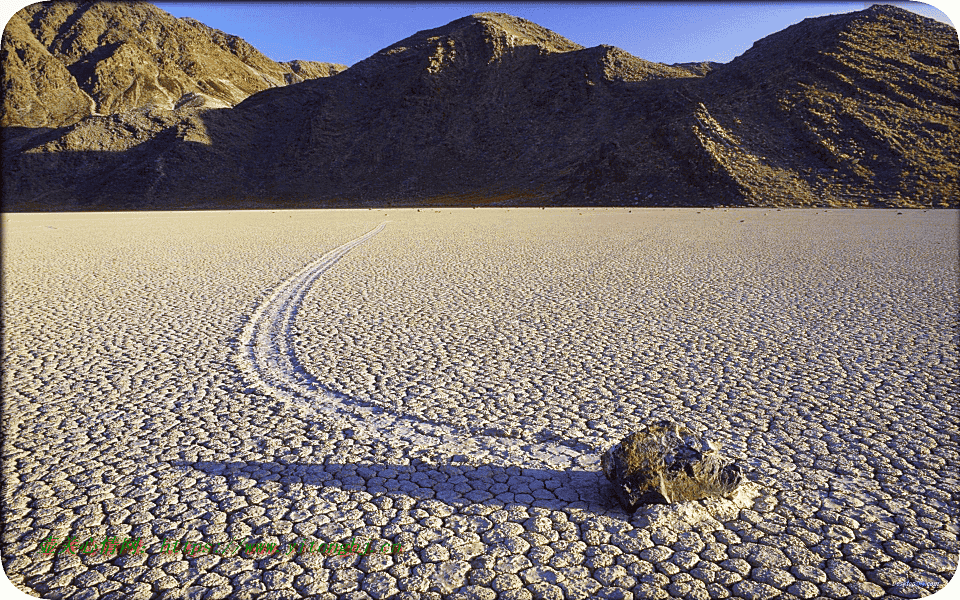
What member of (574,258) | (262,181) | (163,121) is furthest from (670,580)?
(163,121)

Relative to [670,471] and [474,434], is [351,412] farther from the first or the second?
[670,471]

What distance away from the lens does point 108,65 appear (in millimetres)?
76625

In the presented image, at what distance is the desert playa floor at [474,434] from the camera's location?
7.77 feet

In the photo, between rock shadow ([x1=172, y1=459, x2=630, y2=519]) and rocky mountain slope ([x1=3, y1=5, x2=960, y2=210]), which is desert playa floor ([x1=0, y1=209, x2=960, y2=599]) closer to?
rock shadow ([x1=172, y1=459, x2=630, y2=519])

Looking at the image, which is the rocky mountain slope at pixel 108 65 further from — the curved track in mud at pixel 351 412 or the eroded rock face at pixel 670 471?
the eroded rock face at pixel 670 471

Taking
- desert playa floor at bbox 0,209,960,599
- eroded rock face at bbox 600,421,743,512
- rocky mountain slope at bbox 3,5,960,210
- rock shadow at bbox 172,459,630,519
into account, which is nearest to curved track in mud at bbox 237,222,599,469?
desert playa floor at bbox 0,209,960,599

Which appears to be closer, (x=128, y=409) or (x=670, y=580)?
(x=670, y=580)

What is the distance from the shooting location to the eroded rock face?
9.01 feet

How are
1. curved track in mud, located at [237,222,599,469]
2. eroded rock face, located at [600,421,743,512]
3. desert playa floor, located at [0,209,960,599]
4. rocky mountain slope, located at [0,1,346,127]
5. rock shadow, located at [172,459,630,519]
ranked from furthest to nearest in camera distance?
rocky mountain slope, located at [0,1,346,127] < curved track in mud, located at [237,222,599,469] < rock shadow, located at [172,459,630,519] < eroded rock face, located at [600,421,743,512] < desert playa floor, located at [0,209,960,599]

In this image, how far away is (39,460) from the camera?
3264 millimetres

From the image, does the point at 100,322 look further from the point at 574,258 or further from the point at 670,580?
the point at 574,258

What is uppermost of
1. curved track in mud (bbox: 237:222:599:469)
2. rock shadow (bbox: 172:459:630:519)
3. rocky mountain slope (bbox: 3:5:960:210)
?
rocky mountain slope (bbox: 3:5:960:210)

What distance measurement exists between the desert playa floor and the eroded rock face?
0.09m

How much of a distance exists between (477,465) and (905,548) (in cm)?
189
